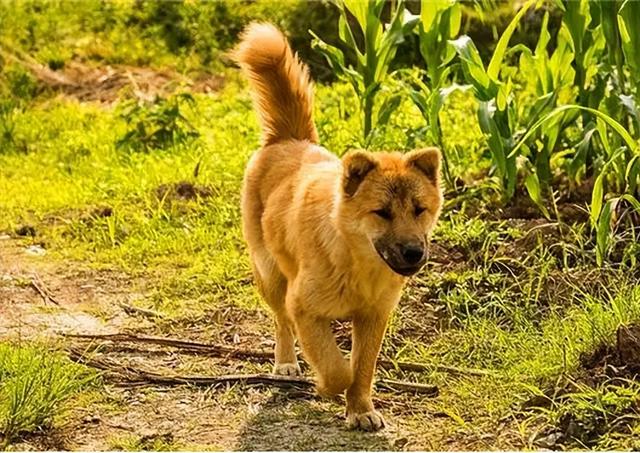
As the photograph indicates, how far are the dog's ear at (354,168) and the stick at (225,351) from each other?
1033mm

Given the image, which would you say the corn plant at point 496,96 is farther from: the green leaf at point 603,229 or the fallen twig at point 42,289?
the fallen twig at point 42,289

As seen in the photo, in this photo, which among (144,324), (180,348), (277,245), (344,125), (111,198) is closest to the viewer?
(277,245)

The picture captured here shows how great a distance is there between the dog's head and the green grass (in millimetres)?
1314

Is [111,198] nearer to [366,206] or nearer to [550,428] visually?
[366,206]

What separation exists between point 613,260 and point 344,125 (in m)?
3.01

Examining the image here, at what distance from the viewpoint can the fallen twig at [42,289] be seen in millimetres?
6645

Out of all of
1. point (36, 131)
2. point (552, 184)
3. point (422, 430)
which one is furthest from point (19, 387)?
point (36, 131)

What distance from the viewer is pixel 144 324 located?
20.8ft

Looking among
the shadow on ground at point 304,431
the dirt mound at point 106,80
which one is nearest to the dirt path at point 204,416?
the shadow on ground at point 304,431

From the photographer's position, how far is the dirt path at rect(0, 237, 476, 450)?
15.8ft

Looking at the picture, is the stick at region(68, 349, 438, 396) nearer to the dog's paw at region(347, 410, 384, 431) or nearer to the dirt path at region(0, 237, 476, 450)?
the dirt path at region(0, 237, 476, 450)

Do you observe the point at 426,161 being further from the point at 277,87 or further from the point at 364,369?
the point at 277,87

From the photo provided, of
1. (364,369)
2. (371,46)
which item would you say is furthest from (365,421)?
(371,46)

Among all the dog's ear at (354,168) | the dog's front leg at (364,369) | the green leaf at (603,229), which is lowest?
the dog's front leg at (364,369)
